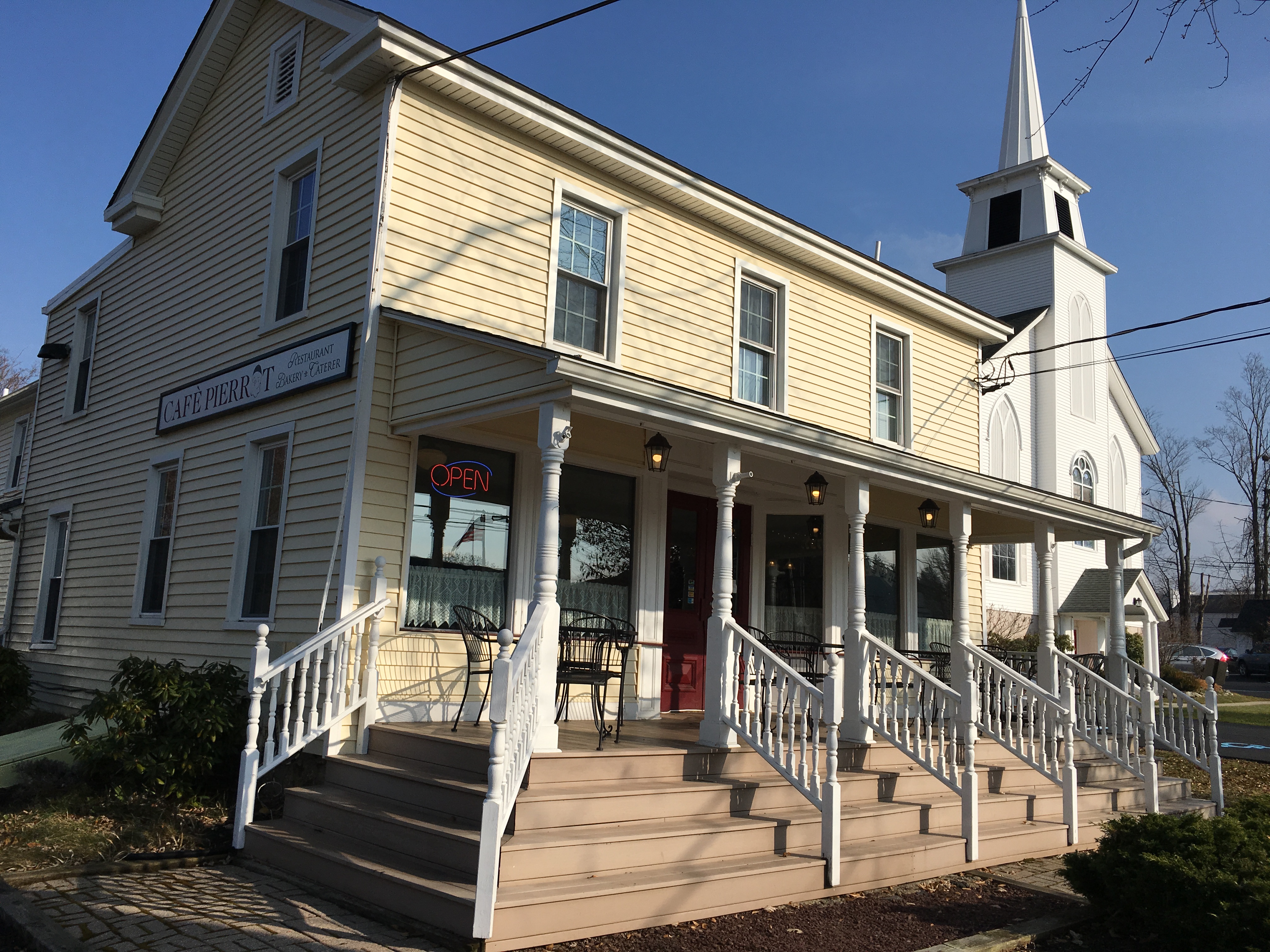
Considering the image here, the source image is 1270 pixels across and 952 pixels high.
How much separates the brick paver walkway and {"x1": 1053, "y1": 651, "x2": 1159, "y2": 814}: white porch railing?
7.39 metres

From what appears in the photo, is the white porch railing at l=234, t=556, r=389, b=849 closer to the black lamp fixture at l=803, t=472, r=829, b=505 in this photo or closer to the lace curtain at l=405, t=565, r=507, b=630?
the lace curtain at l=405, t=565, r=507, b=630

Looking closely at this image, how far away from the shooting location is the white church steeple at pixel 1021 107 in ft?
98.8

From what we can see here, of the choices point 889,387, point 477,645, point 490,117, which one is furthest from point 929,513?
point 490,117

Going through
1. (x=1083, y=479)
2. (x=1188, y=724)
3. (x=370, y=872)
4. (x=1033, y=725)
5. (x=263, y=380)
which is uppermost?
(x=1083, y=479)

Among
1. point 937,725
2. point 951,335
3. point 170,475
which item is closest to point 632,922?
point 937,725

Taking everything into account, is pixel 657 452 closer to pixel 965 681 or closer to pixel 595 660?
pixel 595 660

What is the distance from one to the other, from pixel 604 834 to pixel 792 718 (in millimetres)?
1741

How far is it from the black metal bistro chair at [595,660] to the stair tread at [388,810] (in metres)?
1.09

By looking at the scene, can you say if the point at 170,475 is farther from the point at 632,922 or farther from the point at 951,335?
the point at 951,335

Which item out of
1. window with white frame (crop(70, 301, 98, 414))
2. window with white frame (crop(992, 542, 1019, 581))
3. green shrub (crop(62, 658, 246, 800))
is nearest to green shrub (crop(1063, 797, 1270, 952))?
green shrub (crop(62, 658, 246, 800))

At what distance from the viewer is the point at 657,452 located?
832cm

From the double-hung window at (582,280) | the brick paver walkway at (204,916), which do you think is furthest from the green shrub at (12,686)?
the double-hung window at (582,280)

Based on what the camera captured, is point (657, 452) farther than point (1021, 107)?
No

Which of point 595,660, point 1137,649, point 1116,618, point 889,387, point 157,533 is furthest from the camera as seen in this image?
point 1137,649
